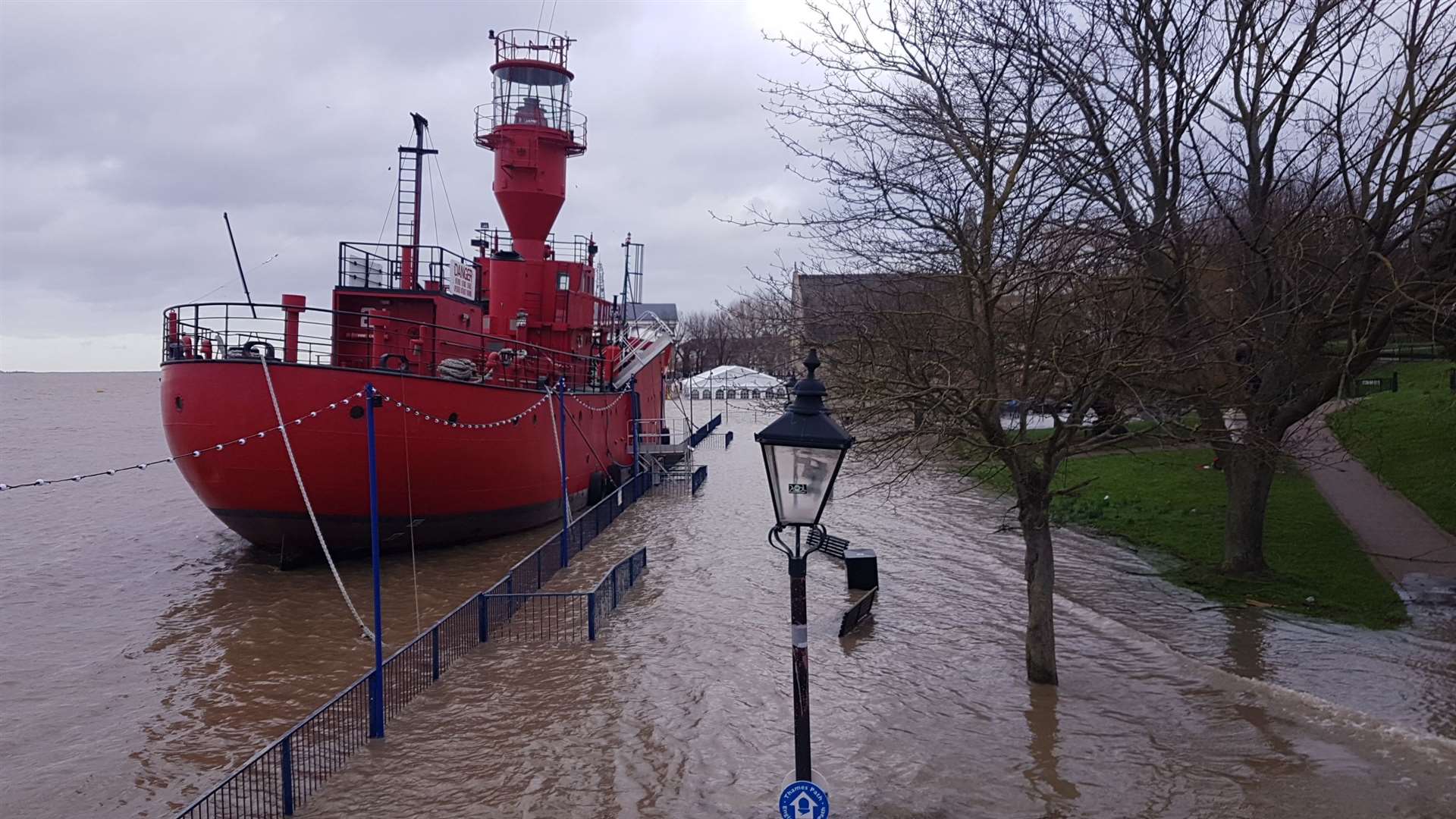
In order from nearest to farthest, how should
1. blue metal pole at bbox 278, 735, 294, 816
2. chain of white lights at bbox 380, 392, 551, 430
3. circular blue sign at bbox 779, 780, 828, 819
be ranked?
circular blue sign at bbox 779, 780, 828, 819 < blue metal pole at bbox 278, 735, 294, 816 < chain of white lights at bbox 380, 392, 551, 430

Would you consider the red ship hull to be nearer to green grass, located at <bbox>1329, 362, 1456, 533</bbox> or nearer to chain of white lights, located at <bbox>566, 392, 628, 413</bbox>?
chain of white lights, located at <bbox>566, 392, 628, 413</bbox>

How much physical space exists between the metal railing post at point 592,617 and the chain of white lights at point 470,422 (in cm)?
429

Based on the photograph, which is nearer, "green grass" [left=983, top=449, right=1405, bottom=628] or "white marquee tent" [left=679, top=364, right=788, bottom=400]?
"green grass" [left=983, top=449, right=1405, bottom=628]

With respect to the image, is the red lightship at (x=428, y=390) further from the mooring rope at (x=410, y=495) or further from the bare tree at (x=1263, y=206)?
the bare tree at (x=1263, y=206)

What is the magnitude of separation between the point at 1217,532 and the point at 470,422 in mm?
13795

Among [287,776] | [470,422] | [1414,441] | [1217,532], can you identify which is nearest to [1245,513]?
[1217,532]

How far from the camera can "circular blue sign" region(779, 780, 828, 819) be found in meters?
5.64

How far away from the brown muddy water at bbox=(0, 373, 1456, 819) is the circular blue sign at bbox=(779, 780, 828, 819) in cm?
244

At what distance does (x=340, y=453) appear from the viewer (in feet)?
51.9

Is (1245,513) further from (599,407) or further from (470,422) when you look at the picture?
(599,407)

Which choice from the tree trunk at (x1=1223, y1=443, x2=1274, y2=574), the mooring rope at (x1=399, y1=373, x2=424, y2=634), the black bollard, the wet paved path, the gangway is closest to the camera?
the tree trunk at (x1=1223, y1=443, x2=1274, y2=574)

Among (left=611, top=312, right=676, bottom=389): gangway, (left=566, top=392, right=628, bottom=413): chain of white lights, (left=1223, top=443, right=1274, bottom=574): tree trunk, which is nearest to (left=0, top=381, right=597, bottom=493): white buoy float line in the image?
(left=566, top=392, right=628, bottom=413): chain of white lights

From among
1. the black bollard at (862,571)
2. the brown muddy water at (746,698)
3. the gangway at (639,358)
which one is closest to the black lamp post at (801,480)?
the brown muddy water at (746,698)

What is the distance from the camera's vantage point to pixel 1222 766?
28.6 ft
